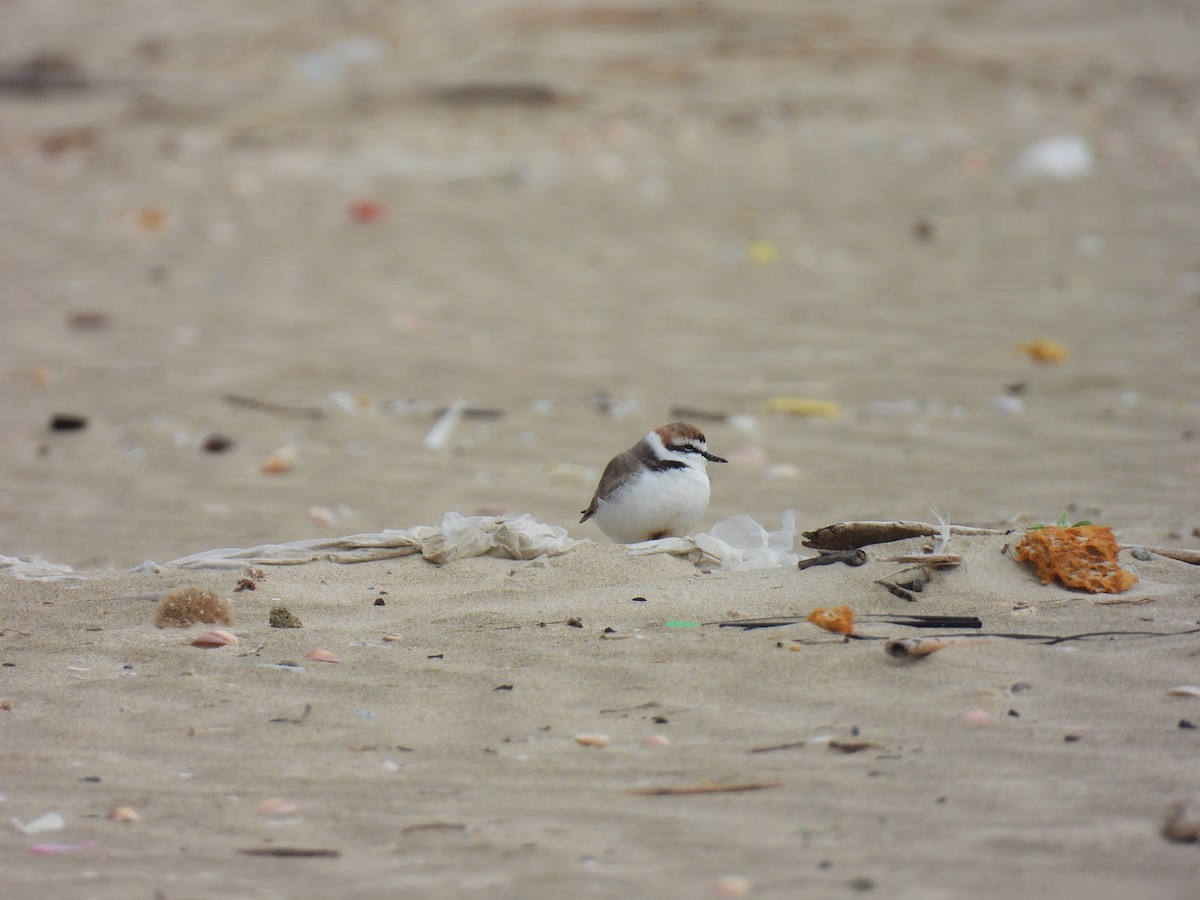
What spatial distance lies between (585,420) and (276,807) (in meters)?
4.43

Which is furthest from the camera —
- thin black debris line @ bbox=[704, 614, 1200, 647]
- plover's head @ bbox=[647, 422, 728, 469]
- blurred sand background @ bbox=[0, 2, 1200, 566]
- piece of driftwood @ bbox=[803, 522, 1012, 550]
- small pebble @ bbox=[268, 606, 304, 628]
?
blurred sand background @ bbox=[0, 2, 1200, 566]

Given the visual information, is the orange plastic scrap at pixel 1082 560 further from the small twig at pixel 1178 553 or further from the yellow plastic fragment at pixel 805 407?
the yellow plastic fragment at pixel 805 407

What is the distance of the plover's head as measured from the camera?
4.68 metres

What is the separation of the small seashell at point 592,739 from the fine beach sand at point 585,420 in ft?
0.09

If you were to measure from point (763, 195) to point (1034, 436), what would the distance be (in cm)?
432

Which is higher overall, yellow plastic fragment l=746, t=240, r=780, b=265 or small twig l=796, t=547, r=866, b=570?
yellow plastic fragment l=746, t=240, r=780, b=265

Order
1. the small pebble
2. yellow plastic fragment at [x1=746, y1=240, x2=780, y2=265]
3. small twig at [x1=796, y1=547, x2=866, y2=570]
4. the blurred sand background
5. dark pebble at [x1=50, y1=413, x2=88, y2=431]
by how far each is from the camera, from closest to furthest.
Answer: the small pebble
small twig at [x1=796, y1=547, x2=866, y2=570]
the blurred sand background
dark pebble at [x1=50, y1=413, x2=88, y2=431]
yellow plastic fragment at [x1=746, y1=240, x2=780, y2=265]

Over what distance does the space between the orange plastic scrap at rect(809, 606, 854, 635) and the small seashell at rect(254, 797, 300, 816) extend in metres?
1.47

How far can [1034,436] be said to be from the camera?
6.91 metres

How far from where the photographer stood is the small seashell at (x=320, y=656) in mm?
3758

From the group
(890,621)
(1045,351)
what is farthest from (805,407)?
(890,621)

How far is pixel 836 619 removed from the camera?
373 centimetres

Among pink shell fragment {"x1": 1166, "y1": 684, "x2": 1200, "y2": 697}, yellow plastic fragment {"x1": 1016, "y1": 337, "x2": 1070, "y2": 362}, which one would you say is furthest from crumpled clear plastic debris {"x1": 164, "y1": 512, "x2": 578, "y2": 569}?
yellow plastic fragment {"x1": 1016, "y1": 337, "x2": 1070, "y2": 362}

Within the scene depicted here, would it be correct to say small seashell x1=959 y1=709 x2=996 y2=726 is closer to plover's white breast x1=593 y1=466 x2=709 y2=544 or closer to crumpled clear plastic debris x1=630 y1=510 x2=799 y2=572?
crumpled clear plastic debris x1=630 y1=510 x2=799 y2=572
